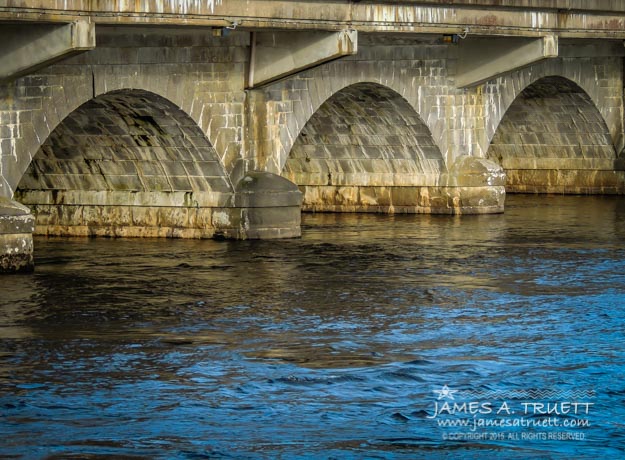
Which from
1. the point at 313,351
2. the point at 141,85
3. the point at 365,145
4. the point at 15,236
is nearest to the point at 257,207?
the point at 141,85

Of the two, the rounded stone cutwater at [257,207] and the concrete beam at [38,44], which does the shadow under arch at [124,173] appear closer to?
the rounded stone cutwater at [257,207]

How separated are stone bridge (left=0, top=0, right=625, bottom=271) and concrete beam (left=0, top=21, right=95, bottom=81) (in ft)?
0.08

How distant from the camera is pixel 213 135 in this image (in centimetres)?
3453

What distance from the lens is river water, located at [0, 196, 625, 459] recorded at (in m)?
17.0

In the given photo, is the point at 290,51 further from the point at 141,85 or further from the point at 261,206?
the point at 141,85

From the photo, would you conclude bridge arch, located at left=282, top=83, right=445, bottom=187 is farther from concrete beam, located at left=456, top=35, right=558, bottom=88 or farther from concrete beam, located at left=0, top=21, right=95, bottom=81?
concrete beam, located at left=0, top=21, right=95, bottom=81

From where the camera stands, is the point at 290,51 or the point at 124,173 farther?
the point at 124,173

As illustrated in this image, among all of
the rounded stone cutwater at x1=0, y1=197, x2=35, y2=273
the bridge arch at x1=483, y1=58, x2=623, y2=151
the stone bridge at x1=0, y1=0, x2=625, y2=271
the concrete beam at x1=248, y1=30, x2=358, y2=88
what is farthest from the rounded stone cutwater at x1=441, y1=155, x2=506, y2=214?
the rounded stone cutwater at x1=0, y1=197, x2=35, y2=273

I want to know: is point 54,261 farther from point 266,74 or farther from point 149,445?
point 149,445

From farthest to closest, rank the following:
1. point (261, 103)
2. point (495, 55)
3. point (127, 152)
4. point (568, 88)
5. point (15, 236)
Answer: point (568, 88)
point (495, 55)
point (261, 103)
point (127, 152)
point (15, 236)

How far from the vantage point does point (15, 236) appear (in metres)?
28.1

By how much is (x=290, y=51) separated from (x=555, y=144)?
753 inches

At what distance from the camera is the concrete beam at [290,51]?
3500 centimetres

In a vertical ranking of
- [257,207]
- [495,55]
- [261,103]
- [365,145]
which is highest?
[495,55]
